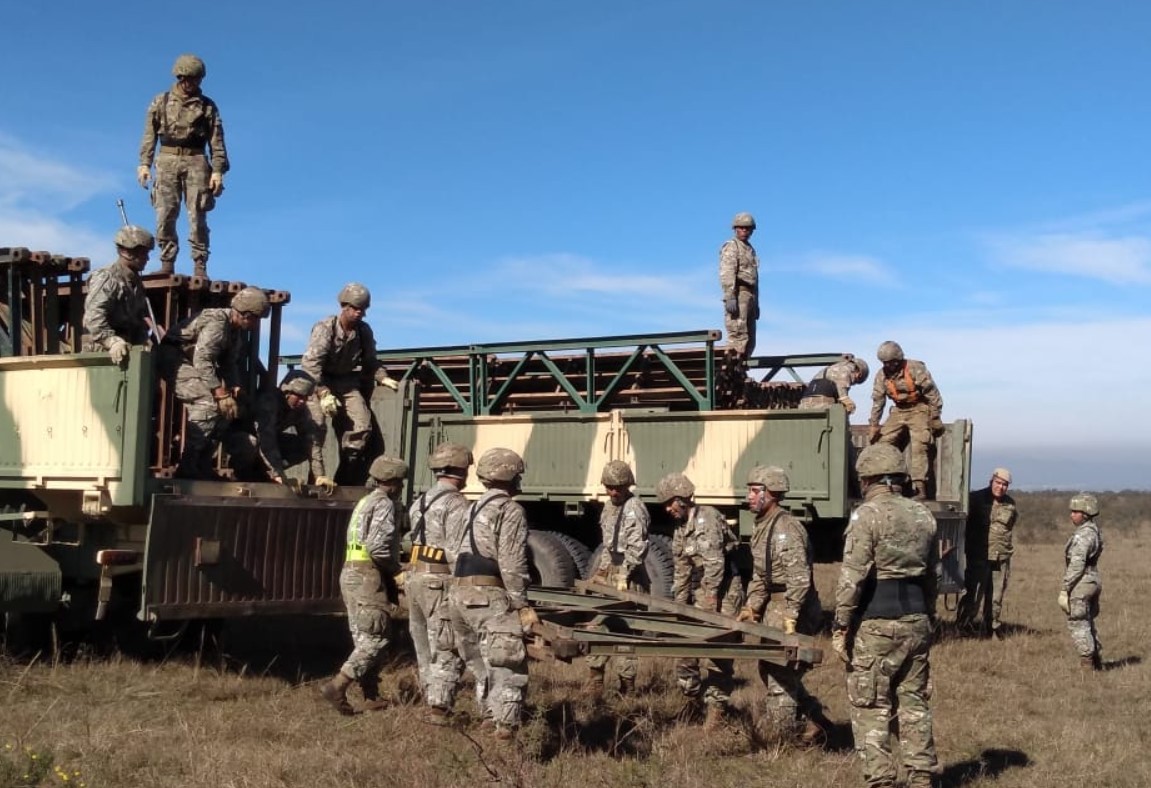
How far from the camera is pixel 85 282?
902cm

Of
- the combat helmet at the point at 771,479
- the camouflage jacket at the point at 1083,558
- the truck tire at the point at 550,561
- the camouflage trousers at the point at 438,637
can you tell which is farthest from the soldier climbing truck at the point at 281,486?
the combat helmet at the point at 771,479

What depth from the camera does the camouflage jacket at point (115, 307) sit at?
7.91 meters

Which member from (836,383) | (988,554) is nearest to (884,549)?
(836,383)

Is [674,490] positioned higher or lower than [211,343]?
lower

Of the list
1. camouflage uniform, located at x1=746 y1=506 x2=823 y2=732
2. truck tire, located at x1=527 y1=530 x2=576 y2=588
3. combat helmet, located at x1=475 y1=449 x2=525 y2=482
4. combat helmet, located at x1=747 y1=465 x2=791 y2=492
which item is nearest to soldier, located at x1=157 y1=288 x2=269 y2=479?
combat helmet, located at x1=475 y1=449 x2=525 y2=482

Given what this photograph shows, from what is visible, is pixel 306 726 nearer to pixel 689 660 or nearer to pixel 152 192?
Answer: pixel 689 660

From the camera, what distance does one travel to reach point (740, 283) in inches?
504

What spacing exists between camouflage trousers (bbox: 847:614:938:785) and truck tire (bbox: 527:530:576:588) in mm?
5352

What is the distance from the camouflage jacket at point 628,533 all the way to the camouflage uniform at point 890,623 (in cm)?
290

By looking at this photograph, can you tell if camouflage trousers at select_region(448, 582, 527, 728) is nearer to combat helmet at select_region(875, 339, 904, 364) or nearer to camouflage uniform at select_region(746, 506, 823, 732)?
camouflage uniform at select_region(746, 506, 823, 732)

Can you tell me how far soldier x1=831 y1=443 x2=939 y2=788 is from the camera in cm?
598

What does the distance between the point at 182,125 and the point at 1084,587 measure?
8068mm

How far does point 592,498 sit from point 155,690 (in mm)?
4881

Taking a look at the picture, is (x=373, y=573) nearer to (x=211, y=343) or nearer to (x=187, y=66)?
(x=211, y=343)
